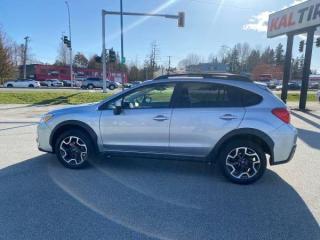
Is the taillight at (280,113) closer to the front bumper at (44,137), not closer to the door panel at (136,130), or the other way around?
the door panel at (136,130)

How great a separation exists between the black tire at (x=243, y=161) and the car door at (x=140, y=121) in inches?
40.2

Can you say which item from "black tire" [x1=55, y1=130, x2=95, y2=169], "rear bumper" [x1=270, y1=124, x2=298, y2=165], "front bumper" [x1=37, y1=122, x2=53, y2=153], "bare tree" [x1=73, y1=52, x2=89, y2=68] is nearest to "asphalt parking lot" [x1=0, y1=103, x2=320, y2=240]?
"black tire" [x1=55, y1=130, x2=95, y2=169]

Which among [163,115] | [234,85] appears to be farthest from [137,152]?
[234,85]

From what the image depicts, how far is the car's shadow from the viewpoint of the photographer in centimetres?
306

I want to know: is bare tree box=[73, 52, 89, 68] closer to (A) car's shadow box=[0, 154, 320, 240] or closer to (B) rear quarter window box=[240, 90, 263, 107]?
(A) car's shadow box=[0, 154, 320, 240]

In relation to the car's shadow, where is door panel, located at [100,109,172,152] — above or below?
above

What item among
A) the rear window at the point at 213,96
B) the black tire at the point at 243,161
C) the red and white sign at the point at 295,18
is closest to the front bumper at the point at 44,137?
the rear window at the point at 213,96

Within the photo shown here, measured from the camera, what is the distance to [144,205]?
3666mm

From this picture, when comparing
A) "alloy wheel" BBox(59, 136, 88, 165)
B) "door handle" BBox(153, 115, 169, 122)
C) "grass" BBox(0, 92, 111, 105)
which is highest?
"door handle" BBox(153, 115, 169, 122)

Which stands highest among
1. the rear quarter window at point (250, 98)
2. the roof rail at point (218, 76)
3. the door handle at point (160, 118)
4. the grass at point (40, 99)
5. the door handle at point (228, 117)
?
the roof rail at point (218, 76)

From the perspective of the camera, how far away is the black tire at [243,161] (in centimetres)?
442

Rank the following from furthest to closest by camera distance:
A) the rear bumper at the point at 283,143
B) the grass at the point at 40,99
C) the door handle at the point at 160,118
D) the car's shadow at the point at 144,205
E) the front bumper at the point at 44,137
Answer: the grass at the point at 40,99 → the front bumper at the point at 44,137 → the door handle at the point at 160,118 → the rear bumper at the point at 283,143 → the car's shadow at the point at 144,205

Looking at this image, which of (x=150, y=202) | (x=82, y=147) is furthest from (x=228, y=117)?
(x=82, y=147)

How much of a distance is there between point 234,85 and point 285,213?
206 cm
